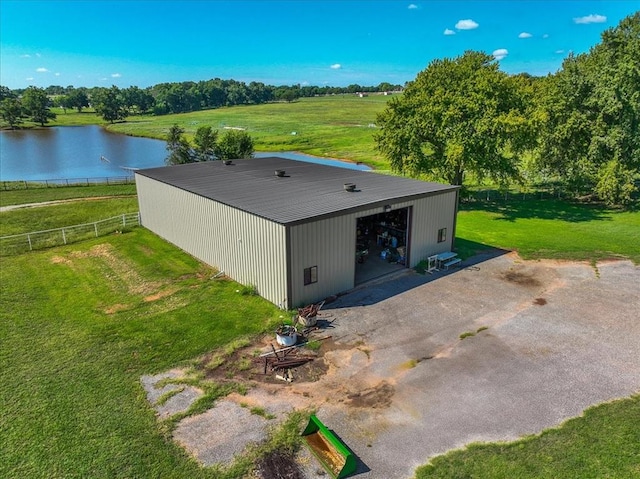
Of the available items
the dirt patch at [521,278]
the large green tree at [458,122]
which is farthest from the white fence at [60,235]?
the dirt patch at [521,278]

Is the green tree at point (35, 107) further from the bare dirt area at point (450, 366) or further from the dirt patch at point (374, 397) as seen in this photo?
the dirt patch at point (374, 397)

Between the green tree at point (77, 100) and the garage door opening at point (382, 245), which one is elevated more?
the green tree at point (77, 100)

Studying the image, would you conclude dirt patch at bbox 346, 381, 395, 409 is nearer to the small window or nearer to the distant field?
the small window

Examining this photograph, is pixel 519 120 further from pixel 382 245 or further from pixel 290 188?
pixel 290 188

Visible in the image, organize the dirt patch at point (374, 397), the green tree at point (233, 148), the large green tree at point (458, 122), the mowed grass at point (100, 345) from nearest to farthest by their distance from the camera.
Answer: the mowed grass at point (100, 345) → the dirt patch at point (374, 397) → the large green tree at point (458, 122) → the green tree at point (233, 148)

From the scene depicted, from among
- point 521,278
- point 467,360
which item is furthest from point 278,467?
point 521,278

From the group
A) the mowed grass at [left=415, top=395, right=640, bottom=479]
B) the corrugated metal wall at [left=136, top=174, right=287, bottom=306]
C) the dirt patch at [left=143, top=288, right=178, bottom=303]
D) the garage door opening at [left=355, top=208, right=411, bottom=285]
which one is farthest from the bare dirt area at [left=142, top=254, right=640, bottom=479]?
the dirt patch at [left=143, top=288, right=178, bottom=303]
